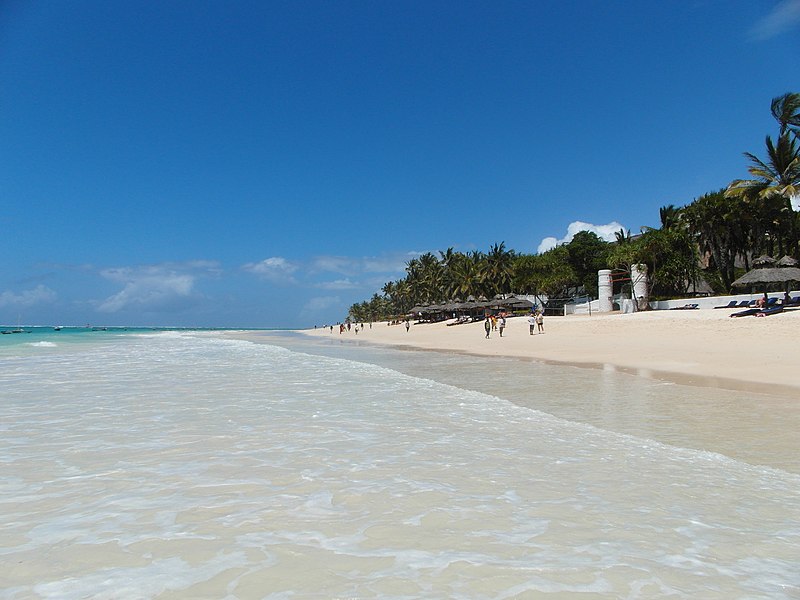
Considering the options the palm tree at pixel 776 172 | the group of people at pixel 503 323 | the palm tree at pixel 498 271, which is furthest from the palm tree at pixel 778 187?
the palm tree at pixel 498 271

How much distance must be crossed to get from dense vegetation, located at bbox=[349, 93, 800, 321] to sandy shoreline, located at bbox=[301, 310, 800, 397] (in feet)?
47.4

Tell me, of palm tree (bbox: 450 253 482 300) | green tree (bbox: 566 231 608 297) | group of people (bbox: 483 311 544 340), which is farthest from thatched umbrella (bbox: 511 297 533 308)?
palm tree (bbox: 450 253 482 300)

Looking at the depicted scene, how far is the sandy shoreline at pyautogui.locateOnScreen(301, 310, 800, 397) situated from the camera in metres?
14.4

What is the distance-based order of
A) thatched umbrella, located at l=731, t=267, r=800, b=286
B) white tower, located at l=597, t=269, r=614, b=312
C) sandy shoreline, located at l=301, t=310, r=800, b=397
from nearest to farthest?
sandy shoreline, located at l=301, t=310, r=800, b=397
thatched umbrella, located at l=731, t=267, r=800, b=286
white tower, located at l=597, t=269, r=614, b=312

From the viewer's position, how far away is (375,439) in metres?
7.54

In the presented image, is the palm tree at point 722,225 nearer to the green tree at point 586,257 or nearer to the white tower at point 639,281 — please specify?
the white tower at point 639,281

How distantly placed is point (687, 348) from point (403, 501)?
20523mm

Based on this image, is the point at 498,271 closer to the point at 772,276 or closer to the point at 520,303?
the point at 520,303

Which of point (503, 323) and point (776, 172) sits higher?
point (776, 172)

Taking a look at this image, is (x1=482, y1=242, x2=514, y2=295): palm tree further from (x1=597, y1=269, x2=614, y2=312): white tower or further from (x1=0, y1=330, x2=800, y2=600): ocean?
(x1=0, y1=330, x2=800, y2=600): ocean

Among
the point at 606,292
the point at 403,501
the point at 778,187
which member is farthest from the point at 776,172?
the point at 403,501

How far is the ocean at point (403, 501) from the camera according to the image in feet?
11.2

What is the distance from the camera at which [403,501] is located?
492cm

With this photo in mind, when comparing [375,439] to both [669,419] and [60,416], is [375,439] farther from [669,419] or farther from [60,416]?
[60,416]
